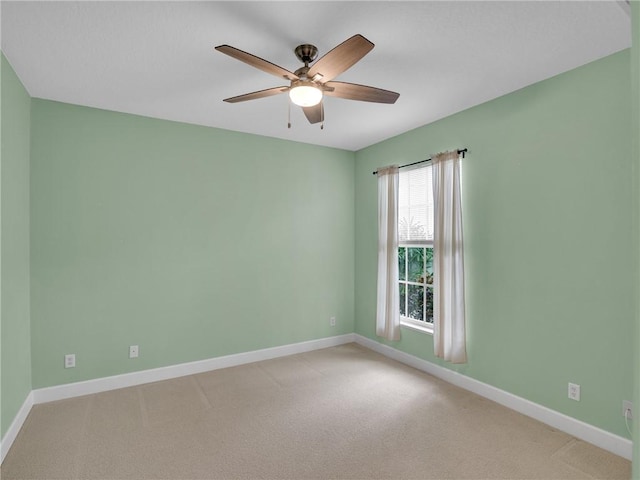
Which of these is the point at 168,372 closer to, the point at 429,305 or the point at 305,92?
the point at 429,305

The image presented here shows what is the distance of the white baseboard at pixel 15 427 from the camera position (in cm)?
229

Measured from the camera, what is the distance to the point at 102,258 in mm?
3326

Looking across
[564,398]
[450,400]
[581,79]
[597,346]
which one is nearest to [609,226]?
[597,346]

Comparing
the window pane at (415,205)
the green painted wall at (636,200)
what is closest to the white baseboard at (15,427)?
the green painted wall at (636,200)

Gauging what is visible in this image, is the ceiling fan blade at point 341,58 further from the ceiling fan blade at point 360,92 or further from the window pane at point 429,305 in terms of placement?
the window pane at point 429,305

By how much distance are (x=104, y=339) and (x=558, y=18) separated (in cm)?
431

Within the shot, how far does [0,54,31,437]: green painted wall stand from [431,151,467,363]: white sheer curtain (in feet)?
11.5

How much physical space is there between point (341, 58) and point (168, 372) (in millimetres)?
3383

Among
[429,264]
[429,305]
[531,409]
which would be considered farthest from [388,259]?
[531,409]

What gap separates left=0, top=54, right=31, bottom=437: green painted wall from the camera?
7.81 ft

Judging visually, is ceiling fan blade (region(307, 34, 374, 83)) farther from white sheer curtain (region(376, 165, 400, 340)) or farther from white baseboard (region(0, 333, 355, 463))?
white baseboard (region(0, 333, 355, 463))

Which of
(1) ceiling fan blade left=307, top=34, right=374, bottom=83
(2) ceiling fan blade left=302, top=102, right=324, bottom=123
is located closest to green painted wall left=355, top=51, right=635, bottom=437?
(2) ceiling fan blade left=302, top=102, right=324, bottom=123

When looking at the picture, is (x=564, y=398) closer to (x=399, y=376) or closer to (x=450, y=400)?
(x=450, y=400)

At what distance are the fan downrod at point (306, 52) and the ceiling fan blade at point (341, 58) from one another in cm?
17
